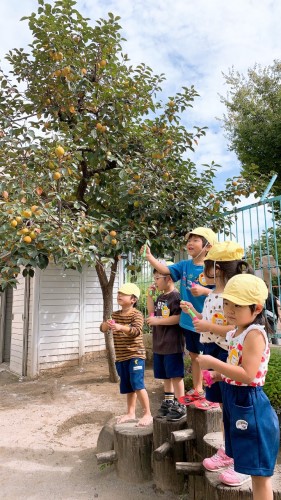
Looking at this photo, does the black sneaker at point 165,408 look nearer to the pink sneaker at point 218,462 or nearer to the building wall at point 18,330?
the pink sneaker at point 218,462

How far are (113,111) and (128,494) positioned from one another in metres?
4.36

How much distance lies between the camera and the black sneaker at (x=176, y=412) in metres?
3.03

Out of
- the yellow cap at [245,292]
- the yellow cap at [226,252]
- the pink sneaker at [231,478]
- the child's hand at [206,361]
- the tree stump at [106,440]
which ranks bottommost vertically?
the tree stump at [106,440]

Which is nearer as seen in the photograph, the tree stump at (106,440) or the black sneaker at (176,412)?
the black sneaker at (176,412)

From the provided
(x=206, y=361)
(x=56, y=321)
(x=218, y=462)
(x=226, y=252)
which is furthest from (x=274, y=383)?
(x=56, y=321)

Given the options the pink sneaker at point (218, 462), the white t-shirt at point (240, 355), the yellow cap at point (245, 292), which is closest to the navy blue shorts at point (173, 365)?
the pink sneaker at point (218, 462)

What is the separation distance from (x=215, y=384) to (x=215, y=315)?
44 centimetres

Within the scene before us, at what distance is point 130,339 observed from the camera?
11.4ft

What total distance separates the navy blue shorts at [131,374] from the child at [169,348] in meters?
0.18

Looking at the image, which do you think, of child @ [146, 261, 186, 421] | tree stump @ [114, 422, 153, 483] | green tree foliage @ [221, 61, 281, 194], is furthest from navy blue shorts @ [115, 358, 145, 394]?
green tree foliage @ [221, 61, 281, 194]

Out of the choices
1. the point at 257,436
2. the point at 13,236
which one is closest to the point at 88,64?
the point at 13,236

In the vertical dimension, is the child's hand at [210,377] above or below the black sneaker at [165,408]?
above

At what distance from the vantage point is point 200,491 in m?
2.59

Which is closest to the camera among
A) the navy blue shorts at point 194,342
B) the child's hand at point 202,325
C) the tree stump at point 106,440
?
the child's hand at point 202,325
